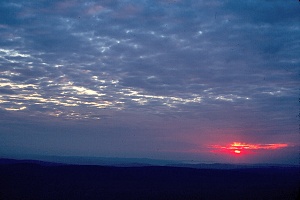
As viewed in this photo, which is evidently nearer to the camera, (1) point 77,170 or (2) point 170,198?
(2) point 170,198

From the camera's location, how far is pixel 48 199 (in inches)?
1389

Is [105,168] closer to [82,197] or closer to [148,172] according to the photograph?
[148,172]

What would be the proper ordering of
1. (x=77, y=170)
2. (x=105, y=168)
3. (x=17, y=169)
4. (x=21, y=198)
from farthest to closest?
(x=105, y=168) < (x=77, y=170) < (x=17, y=169) < (x=21, y=198)

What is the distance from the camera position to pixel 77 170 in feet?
248

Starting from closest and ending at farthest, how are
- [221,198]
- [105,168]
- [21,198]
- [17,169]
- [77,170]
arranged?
[21,198]
[221,198]
[17,169]
[77,170]
[105,168]

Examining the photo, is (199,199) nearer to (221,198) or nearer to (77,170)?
(221,198)

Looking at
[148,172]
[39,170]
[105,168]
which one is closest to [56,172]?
[39,170]

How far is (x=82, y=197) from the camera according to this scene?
36.8m

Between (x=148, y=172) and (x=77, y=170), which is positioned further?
(x=148, y=172)

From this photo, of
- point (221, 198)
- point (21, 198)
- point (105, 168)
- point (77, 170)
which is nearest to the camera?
point (21, 198)

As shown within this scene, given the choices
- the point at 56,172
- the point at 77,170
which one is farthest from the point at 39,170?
the point at 77,170

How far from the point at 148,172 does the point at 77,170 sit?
714 inches

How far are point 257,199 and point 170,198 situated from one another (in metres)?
9.90

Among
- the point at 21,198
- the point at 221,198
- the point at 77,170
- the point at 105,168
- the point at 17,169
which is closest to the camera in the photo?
the point at 21,198
